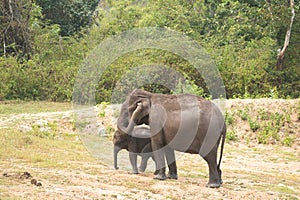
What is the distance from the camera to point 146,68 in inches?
782

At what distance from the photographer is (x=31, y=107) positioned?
20297 millimetres

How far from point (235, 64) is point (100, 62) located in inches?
218

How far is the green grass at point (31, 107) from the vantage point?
62.6ft

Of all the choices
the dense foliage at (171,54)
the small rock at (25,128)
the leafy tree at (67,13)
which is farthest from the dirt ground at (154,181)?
the leafy tree at (67,13)

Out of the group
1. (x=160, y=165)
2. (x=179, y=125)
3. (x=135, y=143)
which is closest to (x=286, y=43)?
(x=135, y=143)

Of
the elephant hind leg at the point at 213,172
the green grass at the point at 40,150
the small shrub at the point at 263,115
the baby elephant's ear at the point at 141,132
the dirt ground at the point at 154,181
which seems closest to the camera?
the dirt ground at the point at 154,181

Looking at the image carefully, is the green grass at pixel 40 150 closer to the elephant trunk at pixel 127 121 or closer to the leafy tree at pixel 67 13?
the elephant trunk at pixel 127 121

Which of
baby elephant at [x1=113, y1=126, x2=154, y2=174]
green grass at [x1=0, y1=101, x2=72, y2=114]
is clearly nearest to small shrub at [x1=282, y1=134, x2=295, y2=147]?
baby elephant at [x1=113, y1=126, x2=154, y2=174]

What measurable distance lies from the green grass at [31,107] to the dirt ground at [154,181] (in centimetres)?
675

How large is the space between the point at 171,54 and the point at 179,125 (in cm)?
1344

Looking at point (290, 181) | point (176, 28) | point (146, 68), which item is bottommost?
point (290, 181)

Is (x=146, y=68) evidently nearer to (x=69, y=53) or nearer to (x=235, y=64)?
(x=235, y=64)

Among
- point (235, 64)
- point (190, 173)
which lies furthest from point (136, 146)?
point (235, 64)

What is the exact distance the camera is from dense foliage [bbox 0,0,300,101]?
2270cm
